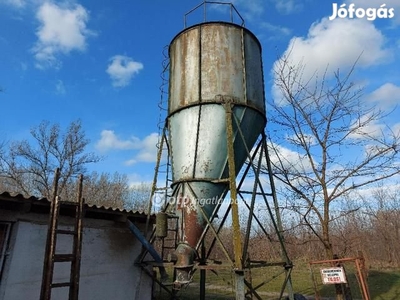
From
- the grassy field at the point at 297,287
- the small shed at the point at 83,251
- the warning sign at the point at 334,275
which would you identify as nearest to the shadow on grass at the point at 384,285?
the grassy field at the point at 297,287

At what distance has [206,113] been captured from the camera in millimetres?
7973

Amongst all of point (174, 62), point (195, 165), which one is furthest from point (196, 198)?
point (174, 62)

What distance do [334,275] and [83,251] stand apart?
20.0ft

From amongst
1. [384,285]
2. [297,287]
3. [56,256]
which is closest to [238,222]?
[56,256]

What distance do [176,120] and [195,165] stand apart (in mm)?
1540

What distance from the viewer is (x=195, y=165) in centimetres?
776

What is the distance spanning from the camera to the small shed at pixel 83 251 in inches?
251

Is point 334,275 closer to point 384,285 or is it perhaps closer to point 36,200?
point 36,200

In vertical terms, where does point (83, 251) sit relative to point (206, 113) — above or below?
below

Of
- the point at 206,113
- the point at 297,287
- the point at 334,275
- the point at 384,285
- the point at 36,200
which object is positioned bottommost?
the point at 297,287

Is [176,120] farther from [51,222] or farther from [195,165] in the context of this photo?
[51,222]

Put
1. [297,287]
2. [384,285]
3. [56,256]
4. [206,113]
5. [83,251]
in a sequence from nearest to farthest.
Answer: [56,256], [83,251], [206,113], [384,285], [297,287]

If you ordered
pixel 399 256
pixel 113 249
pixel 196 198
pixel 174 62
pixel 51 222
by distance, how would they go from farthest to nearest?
pixel 399 256
pixel 174 62
pixel 113 249
pixel 196 198
pixel 51 222

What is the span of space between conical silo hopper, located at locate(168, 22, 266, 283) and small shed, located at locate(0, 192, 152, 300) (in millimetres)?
2047
